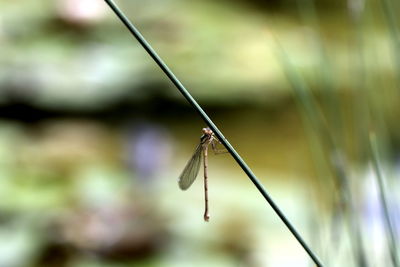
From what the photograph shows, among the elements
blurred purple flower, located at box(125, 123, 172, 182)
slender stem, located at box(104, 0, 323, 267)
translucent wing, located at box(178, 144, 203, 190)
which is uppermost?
blurred purple flower, located at box(125, 123, 172, 182)

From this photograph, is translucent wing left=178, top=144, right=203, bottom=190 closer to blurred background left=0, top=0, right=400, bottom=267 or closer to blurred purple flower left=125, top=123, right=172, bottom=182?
blurred background left=0, top=0, right=400, bottom=267

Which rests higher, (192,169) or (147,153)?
(147,153)

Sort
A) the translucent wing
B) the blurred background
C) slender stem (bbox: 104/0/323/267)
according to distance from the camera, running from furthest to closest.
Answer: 1. the blurred background
2. the translucent wing
3. slender stem (bbox: 104/0/323/267)

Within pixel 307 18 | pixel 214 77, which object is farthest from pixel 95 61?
pixel 307 18

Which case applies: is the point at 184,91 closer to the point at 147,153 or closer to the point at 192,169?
the point at 192,169

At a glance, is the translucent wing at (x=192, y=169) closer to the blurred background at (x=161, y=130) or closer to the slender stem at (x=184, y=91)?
the blurred background at (x=161, y=130)

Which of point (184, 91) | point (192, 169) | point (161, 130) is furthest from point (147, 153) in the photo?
point (184, 91)

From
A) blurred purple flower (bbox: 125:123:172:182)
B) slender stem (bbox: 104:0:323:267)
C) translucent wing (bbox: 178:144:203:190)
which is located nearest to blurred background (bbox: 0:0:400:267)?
blurred purple flower (bbox: 125:123:172:182)

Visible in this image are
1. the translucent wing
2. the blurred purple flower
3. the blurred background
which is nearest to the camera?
the translucent wing
